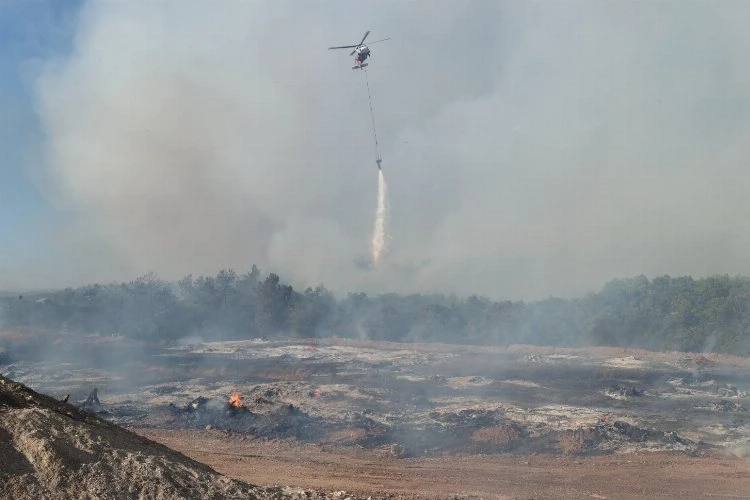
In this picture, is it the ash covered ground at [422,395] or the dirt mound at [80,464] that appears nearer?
the dirt mound at [80,464]

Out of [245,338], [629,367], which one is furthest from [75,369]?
[629,367]

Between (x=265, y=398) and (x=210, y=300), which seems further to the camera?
(x=210, y=300)

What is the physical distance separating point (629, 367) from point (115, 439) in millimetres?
33346

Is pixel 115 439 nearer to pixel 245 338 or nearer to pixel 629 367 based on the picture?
pixel 629 367

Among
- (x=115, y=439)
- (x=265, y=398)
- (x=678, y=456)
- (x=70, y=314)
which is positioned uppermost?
(x=70, y=314)

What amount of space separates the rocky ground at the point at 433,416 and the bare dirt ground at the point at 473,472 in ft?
0.20

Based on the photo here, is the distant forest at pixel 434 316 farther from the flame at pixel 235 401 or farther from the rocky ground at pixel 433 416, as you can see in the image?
the flame at pixel 235 401

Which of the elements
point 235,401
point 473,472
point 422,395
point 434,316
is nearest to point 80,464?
point 473,472

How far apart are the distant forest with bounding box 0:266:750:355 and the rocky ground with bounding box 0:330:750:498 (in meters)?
5.74

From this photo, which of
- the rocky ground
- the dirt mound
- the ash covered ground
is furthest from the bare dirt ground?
the dirt mound

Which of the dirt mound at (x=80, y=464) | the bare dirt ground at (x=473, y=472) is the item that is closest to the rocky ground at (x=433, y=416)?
the bare dirt ground at (x=473, y=472)

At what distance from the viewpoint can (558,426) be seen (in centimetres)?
2027

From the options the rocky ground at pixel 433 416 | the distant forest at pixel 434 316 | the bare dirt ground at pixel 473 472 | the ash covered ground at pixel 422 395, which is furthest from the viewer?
the distant forest at pixel 434 316

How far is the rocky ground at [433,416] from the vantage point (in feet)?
50.6
